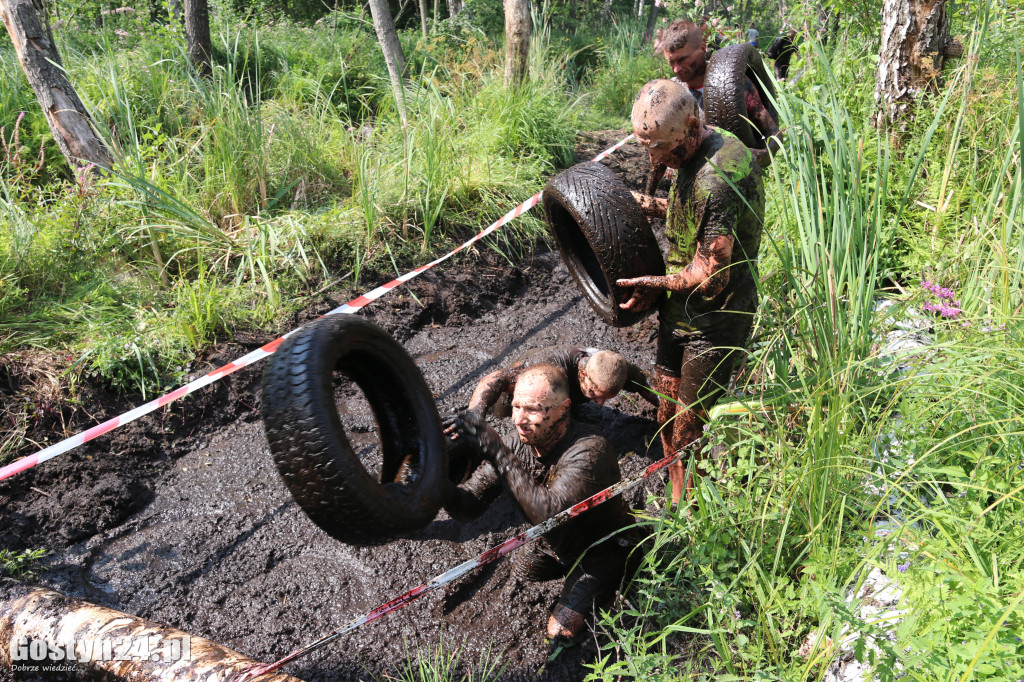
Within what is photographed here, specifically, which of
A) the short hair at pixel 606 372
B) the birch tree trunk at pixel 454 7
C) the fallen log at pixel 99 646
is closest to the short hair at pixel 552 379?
the short hair at pixel 606 372

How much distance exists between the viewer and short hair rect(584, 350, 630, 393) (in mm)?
3396

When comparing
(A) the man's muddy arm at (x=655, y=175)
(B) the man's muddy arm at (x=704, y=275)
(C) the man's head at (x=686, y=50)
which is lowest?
(B) the man's muddy arm at (x=704, y=275)

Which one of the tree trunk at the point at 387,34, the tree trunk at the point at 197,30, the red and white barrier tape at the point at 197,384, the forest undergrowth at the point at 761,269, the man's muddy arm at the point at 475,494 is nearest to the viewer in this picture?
the forest undergrowth at the point at 761,269

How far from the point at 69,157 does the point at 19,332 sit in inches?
69.9

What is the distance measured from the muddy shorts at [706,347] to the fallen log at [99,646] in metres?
2.07

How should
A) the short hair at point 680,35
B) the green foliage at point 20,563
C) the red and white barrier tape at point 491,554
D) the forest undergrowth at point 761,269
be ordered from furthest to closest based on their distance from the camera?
the short hair at point 680,35
the green foliage at point 20,563
the red and white barrier tape at point 491,554
the forest undergrowth at point 761,269

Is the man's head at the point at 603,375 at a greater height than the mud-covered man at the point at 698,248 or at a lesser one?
lesser

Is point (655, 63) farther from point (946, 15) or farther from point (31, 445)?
point (31, 445)

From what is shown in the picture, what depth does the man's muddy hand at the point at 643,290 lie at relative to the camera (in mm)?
3000

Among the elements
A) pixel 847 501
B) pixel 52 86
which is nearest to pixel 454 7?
pixel 52 86

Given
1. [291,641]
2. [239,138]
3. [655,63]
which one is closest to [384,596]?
[291,641]

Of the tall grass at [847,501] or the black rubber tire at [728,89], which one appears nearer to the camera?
the tall grass at [847,501]

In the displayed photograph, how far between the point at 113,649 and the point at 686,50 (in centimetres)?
470

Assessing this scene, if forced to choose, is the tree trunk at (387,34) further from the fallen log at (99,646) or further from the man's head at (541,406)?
the fallen log at (99,646)
